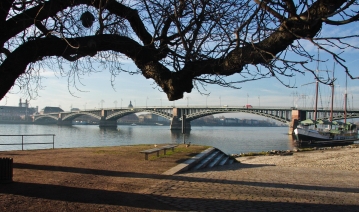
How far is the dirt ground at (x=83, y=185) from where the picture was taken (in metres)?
5.59

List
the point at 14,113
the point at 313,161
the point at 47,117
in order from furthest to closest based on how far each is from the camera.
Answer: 1. the point at 14,113
2. the point at 47,117
3. the point at 313,161

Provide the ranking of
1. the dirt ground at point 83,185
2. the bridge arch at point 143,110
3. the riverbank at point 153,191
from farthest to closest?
1. the bridge arch at point 143,110
2. the riverbank at point 153,191
3. the dirt ground at point 83,185

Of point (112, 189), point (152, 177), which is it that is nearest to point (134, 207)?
point (112, 189)

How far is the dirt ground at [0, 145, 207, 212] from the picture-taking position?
220 inches

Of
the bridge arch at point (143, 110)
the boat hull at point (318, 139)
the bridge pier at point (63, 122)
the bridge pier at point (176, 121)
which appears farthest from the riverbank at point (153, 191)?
the bridge pier at point (63, 122)

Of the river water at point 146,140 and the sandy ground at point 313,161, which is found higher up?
the sandy ground at point 313,161

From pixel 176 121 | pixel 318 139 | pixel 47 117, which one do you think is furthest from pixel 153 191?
pixel 47 117

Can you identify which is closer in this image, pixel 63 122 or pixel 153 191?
pixel 153 191

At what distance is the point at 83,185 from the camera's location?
7.15 m

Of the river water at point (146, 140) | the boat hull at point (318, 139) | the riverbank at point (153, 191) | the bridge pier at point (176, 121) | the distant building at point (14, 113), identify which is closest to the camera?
the riverbank at point (153, 191)

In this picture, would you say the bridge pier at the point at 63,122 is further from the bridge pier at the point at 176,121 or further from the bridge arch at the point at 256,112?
the bridge arch at the point at 256,112

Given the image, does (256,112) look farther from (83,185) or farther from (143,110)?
(83,185)

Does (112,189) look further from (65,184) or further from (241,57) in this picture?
(241,57)

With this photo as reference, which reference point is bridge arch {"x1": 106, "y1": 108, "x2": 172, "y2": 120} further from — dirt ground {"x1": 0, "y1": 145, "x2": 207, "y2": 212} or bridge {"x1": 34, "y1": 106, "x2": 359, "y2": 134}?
dirt ground {"x1": 0, "y1": 145, "x2": 207, "y2": 212}
